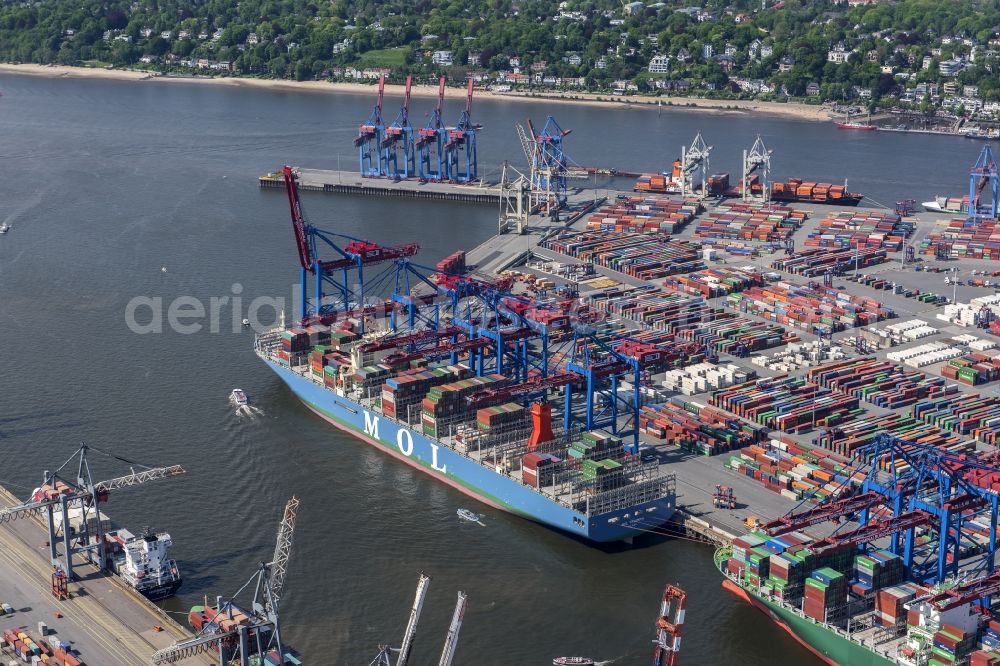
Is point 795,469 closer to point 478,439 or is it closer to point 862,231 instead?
point 478,439

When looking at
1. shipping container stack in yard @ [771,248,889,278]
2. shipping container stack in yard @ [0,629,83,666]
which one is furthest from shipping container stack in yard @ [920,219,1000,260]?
shipping container stack in yard @ [0,629,83,666]

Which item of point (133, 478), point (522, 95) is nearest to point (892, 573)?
point (133, 478)

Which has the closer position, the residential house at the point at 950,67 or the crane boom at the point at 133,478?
the crane boom at the point at 133,478

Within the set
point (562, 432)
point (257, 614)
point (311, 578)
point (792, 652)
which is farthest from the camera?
point (562, 432)

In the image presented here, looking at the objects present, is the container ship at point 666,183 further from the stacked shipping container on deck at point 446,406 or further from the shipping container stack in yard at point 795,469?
the stacked shipping container on deck at point 446,406

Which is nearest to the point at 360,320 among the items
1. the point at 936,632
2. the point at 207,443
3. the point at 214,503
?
the point at 207,443

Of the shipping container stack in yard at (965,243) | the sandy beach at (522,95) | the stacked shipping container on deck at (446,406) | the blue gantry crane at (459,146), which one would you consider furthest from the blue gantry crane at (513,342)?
the sandy beach at (522,95)

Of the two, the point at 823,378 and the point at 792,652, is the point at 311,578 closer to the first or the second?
the point at 792,652
